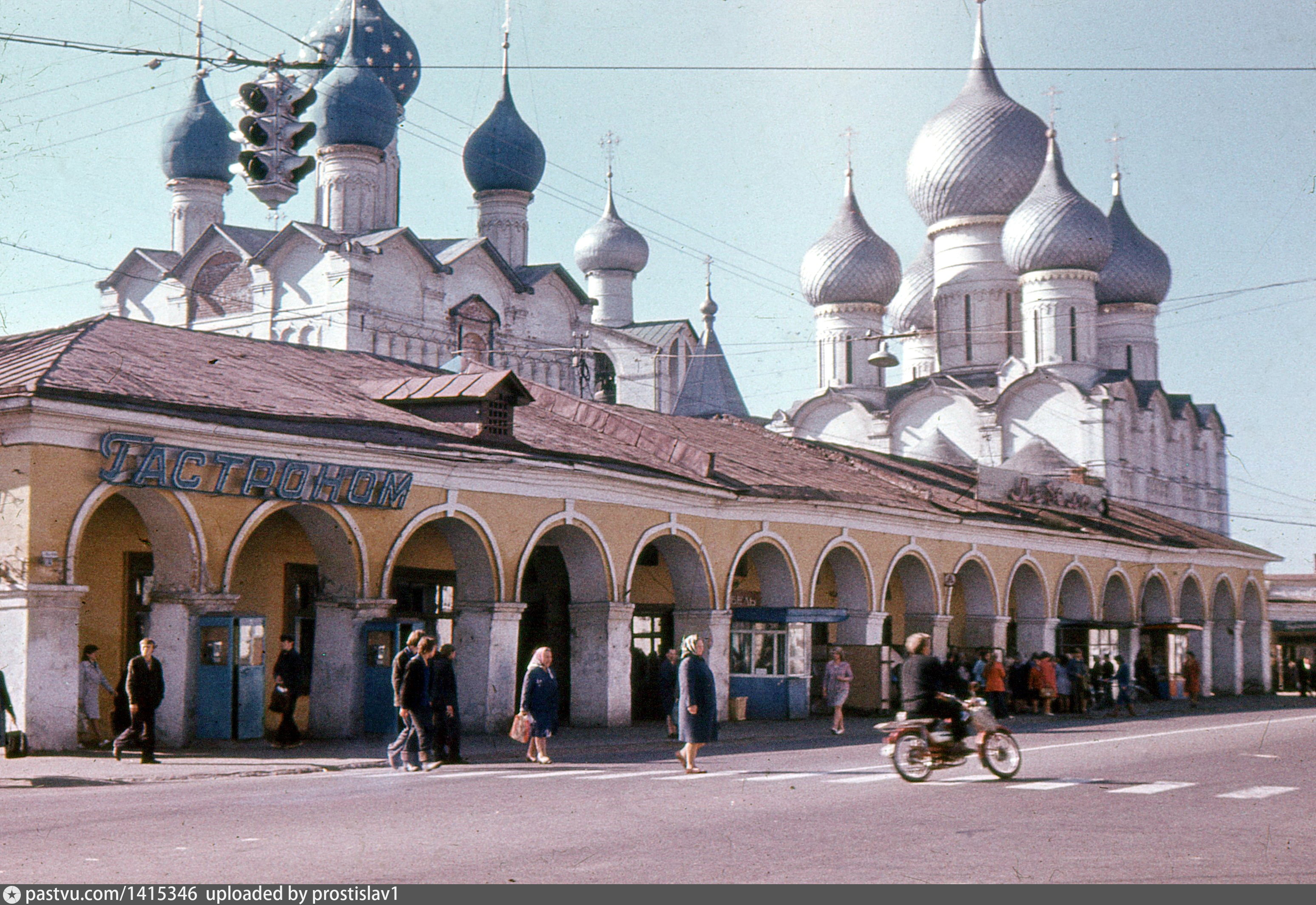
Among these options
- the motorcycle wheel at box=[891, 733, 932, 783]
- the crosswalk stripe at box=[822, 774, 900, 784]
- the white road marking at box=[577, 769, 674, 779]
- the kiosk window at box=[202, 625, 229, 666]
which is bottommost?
the white road marking at box=[577, 769, 674, 779]

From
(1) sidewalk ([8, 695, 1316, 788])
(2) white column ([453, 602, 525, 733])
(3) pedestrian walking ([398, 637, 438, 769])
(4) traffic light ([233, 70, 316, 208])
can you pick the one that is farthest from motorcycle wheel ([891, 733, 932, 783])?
(2) white column ([453, 602, 525, 733])

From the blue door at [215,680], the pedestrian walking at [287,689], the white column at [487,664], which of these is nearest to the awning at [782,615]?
the white column at [487,664]

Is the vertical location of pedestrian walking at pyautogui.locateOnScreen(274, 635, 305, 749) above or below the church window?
below

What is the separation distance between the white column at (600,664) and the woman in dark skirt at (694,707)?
860cm

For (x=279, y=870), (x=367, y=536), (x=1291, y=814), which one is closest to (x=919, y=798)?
(x=1291, y=814)

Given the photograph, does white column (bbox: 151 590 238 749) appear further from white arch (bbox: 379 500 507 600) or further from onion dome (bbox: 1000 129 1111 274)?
onion dome (bbox: 1000 129 1111 274)

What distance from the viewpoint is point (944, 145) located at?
2410 inches

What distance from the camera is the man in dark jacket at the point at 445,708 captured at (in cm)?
1722

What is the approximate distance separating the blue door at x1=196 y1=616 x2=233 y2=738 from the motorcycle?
8.87 m

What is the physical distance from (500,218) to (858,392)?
15610 mm

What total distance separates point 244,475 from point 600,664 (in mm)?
7610

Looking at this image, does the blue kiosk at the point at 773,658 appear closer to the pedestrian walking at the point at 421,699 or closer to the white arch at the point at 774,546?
the white arch at the point at 774,546

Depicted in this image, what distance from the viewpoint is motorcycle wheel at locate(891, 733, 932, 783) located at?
14.6 m

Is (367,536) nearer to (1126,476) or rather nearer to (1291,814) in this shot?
(1291,814)
